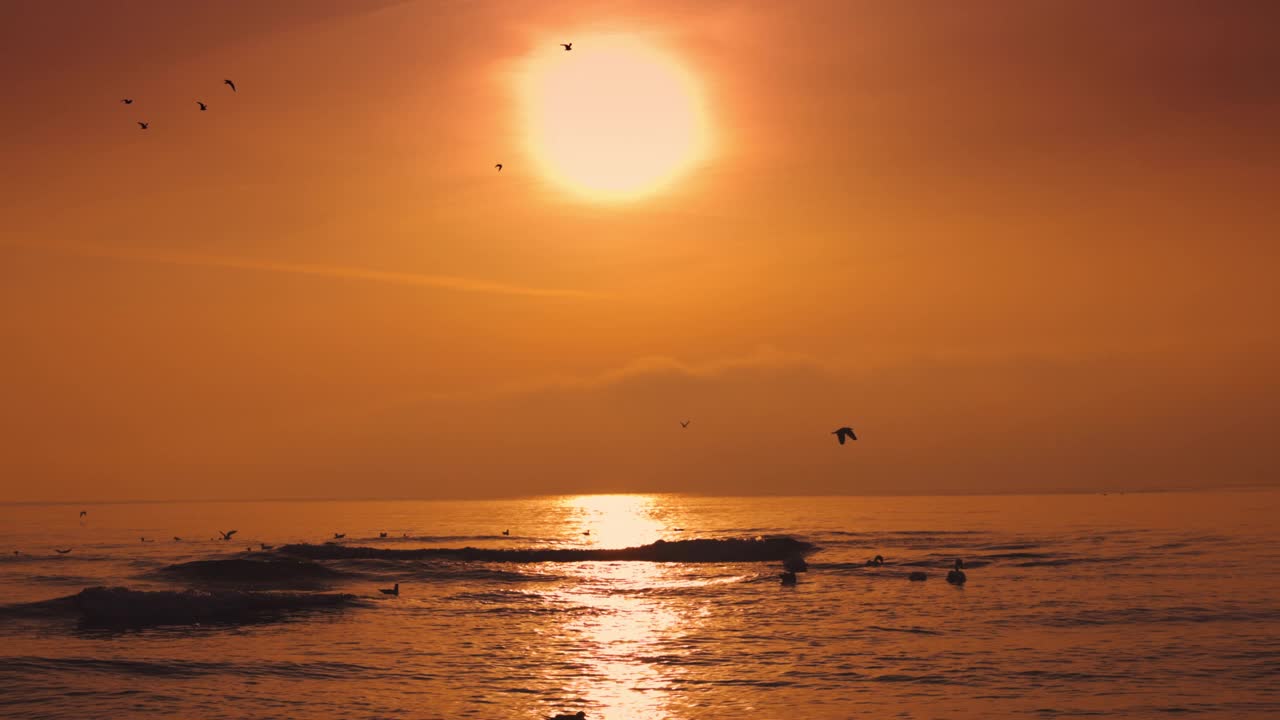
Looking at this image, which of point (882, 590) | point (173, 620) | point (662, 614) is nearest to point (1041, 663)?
point (662, 614)

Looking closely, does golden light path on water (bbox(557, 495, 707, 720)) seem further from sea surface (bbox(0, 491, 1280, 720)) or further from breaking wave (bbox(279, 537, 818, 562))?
breaking wave (bbox(279, 537, 818, 562))

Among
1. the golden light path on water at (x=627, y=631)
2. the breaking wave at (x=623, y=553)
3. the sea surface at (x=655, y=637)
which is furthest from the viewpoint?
the breaking wave at (x=623, y=553)

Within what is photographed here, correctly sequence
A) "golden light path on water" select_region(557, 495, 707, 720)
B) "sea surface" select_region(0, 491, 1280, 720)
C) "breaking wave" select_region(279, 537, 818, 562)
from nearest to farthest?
"sea surface" select_region(0, 491, 1280, 720), "golden light path on water" select_region(557, 495, 707, 720), "breaking wave" select_region(279, 537, 818, 562)

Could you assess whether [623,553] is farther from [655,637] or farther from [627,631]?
[655,637]

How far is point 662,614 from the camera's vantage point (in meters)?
52.6

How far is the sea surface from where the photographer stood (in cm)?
3191

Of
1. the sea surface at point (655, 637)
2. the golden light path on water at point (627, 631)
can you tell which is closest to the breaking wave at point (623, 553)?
the sea surface at point (655, 637)

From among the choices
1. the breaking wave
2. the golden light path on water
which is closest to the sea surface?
the golden light path on water

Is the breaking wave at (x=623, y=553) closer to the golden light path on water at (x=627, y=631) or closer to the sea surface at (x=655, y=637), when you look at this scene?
the sea surface at (x=655, y=637)

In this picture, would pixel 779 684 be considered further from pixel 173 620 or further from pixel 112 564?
pixel 112 564

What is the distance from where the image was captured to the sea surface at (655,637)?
3191cm

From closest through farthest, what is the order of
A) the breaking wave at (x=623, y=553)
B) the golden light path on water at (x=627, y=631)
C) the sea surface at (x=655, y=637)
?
the sea surface at (x=655, y=637) → the golden light path on water at (x=627, y=631) → the breaking wave at (x=623, y=553)

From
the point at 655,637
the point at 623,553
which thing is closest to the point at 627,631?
the point at 655,637

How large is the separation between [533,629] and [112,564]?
5235cm
